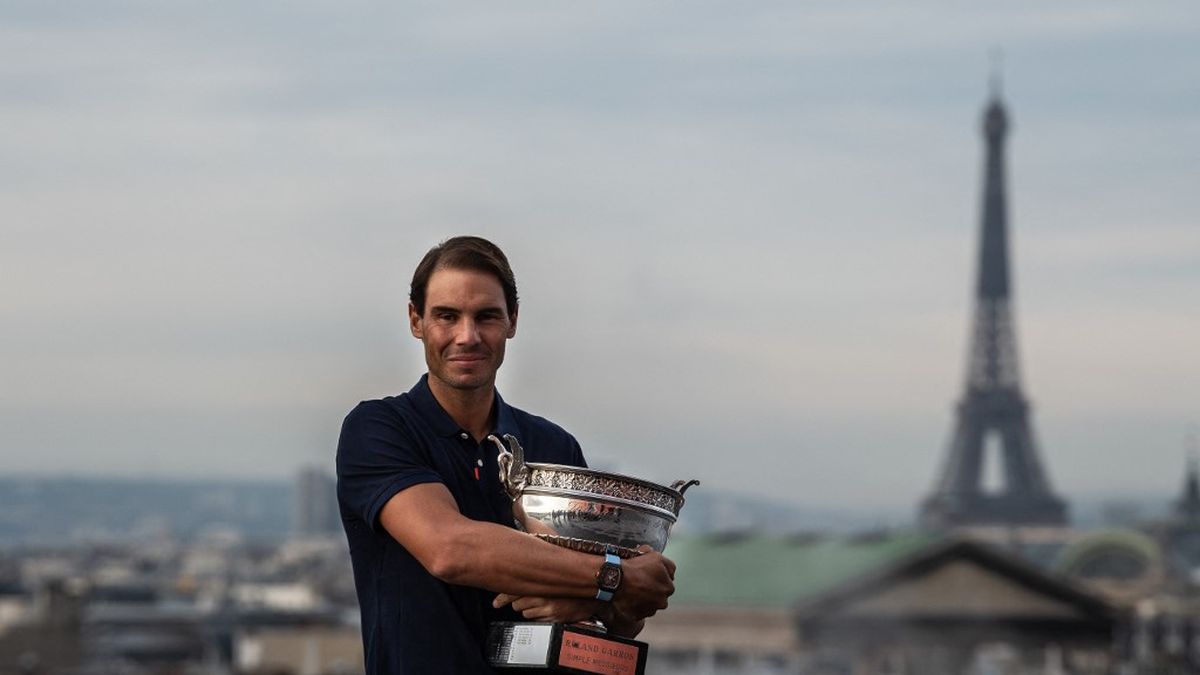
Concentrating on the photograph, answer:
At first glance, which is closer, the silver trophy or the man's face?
the silver trophy

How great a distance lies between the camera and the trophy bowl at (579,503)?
5711 millimetres

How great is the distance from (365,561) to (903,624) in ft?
270

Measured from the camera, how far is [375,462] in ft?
18.9

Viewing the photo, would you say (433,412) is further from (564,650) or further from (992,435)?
(992,435)

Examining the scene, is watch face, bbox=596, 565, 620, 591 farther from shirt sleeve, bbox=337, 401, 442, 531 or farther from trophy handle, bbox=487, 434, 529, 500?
shirt sleeve, bbox=337, 401, 442, 531

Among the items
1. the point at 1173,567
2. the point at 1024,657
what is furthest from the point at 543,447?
the point at 1173,567

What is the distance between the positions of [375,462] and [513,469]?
8.9 inches

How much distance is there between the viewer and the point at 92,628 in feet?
352

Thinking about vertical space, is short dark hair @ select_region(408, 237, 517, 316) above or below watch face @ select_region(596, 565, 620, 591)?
above

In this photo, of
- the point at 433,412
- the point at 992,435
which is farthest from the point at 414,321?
the point at 992,435

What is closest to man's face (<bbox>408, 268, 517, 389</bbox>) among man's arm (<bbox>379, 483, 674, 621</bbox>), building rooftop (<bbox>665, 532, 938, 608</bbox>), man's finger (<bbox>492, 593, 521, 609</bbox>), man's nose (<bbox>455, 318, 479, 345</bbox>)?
man's nose (<bbox>455, 318, 479, 345</bbox>)

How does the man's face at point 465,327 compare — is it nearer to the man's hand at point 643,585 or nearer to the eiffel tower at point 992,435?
the man's hand at point 643,585

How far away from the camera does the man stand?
570 centimetres

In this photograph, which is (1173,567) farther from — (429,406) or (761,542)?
(429,406)
